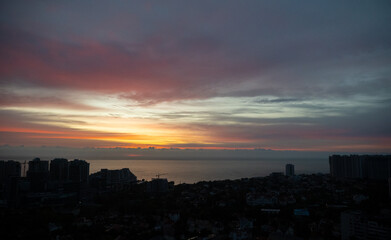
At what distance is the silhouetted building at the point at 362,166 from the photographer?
50.9 feet

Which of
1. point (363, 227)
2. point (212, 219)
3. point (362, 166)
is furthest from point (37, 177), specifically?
point (362, 166)

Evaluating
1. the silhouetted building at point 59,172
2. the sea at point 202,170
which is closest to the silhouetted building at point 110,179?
the silhouetted building at point 59,172

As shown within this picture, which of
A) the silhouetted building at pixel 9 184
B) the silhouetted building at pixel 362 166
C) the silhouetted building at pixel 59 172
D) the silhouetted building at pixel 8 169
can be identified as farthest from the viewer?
the silhouetted building at pixel 362 166

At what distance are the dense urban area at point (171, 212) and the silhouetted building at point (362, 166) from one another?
→ 342 centimetres

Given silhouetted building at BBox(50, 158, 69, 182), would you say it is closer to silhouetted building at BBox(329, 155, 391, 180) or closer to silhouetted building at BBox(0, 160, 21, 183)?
silhouetted building at BBox(0, 160, 21, 183)

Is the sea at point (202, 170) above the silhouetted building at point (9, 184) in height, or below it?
below

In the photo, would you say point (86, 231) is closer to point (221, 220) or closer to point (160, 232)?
Answer: point (160, 232)

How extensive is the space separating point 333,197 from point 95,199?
921 cm

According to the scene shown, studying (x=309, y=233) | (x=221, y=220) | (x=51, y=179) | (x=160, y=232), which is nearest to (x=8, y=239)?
(x=160, y=232)

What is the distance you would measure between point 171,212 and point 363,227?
15.2 ft

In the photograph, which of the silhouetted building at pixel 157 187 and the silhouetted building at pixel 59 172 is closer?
the silhouetted building at pixel 157 187

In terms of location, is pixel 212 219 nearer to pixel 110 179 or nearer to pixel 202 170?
pixel 110 179

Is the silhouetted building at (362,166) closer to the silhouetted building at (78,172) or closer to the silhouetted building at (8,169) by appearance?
the silhouetted building at (78,172)

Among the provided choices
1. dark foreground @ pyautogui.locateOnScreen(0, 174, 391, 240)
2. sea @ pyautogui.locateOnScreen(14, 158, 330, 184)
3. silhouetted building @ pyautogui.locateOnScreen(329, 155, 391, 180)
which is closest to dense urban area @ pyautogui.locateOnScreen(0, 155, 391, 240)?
dark foreground @ pyautogui.locateOnScreen(0, 174, 391, 240)
